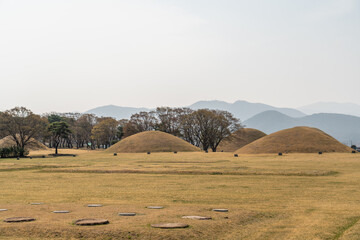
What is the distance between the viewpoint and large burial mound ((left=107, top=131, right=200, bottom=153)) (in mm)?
128250

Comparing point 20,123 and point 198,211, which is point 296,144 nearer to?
point 20,123

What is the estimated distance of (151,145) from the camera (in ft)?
427

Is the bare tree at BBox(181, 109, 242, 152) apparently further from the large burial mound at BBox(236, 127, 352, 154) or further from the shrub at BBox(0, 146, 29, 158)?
the shrub at BBox(0, 146, 29, 158)

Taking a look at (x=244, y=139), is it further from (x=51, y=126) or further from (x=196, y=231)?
Result: (x=196, y=231)

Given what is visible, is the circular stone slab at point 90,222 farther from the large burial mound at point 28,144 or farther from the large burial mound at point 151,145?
the large burial mound at point 28,144

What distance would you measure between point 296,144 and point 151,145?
48.1 meters

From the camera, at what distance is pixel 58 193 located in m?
28.4

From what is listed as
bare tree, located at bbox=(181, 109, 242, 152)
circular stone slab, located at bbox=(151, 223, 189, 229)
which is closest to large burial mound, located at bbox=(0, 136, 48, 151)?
bare tree, located at bbox=(181, 109, 242, 152)

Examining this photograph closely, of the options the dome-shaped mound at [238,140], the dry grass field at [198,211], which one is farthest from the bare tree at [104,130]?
the dry grass field at [198,211]

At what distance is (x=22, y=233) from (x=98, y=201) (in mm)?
9360

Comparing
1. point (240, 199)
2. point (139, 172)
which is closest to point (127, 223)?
point (240, 199)

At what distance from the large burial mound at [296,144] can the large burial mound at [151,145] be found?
78.4ft

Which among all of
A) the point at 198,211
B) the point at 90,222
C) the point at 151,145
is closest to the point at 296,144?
the point at 151,145

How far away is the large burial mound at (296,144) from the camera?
110 metres
